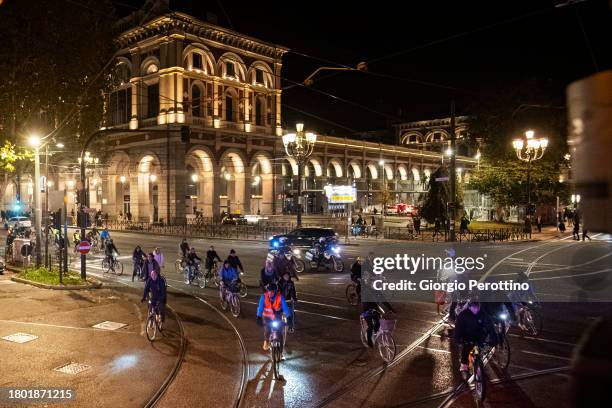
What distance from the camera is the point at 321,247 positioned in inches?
904

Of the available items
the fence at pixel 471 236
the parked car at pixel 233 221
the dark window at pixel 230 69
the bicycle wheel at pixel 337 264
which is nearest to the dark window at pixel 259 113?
the dark window at pixel 230 69

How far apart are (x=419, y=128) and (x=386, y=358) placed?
325 feet

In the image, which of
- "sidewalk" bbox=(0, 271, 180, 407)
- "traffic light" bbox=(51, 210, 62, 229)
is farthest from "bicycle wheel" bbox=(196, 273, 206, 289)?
"traffic light" bbox=(51, 210, 62, 229)

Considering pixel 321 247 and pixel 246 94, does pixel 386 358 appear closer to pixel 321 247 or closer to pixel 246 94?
pixel 321 247

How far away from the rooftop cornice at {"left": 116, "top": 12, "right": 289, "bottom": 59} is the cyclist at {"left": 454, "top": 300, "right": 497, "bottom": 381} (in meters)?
45.4

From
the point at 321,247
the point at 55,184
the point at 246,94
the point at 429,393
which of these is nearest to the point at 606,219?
the point at 429,393

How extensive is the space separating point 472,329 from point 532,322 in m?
4.11

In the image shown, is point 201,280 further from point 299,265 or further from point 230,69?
point 230,69

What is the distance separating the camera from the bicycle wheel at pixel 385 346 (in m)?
9.62

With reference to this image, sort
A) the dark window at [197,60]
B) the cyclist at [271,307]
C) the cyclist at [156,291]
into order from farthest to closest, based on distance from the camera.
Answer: the dark window at [197,60], the cyclist at [156,291], the cyclist at [271,307]

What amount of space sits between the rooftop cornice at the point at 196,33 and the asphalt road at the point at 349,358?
38.7m

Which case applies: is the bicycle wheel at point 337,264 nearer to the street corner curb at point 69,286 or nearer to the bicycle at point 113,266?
the bicycle at point 113,266

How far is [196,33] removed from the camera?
51.2 metres

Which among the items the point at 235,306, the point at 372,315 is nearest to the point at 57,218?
the point at 235,306
